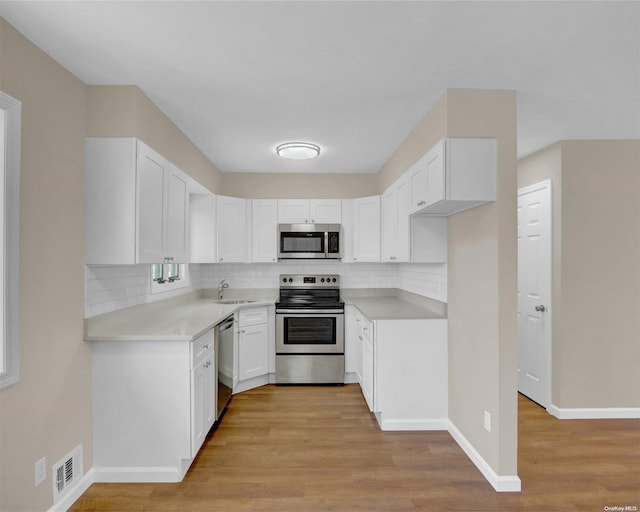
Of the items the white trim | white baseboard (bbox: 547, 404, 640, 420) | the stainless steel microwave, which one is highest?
the white trim

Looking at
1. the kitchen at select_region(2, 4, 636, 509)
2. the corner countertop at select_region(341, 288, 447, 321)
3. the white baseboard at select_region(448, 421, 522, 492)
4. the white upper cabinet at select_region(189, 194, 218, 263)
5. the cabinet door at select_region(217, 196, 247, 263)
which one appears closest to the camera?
the kitchen at select_region(2, 4, 636, 509)

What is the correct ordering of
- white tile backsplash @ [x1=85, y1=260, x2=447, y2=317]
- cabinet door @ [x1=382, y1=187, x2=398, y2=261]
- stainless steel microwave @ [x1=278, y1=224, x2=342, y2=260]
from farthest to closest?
1. stainless steel microwave @ [x1=278, y1=224, x2=342, y2=260]
2. cabinet door @ [x1=382, y1=187, x2=398, y2=261]
3. white tile backsplash @ [x1=85, y1=260, x2=447, y2=317]

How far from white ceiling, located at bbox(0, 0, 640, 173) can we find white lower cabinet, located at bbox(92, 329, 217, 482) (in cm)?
172

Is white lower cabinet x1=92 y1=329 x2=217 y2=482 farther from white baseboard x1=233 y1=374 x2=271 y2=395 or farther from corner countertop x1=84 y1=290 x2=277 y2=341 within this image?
white baseboard x1=233 y1=374 x2=271 y2=395

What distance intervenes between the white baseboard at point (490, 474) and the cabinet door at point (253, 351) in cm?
220

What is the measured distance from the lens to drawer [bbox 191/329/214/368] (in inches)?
92.3

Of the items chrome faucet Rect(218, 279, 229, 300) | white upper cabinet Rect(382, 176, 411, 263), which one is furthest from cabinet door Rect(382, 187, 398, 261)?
chrome faucet Rect(218, 279, 229, 300)

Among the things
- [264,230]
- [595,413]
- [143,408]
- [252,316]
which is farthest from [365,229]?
[143,408]

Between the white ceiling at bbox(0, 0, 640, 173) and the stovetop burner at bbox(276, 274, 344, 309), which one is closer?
the white ceiling at bbox(0, 0, 640, 173)

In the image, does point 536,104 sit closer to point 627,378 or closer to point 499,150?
point 499,150

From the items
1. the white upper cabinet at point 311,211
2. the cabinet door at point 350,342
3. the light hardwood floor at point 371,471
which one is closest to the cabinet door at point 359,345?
the cabinet door at point 350,342

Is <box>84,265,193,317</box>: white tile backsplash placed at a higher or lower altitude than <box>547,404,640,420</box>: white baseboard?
higher

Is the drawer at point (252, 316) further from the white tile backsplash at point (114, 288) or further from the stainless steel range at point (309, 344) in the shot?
the white tile backsplash at point (114, 288)

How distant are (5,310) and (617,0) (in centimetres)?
313
